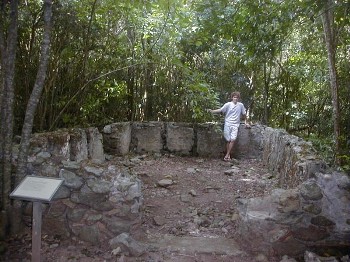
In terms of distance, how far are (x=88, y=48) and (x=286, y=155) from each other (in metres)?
3.39

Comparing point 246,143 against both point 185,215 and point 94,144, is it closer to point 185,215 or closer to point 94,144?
point 94,144

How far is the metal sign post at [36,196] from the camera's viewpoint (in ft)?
9.04

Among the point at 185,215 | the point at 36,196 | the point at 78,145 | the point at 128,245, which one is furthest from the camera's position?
the point at 78,145

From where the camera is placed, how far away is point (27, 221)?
11.6 ft

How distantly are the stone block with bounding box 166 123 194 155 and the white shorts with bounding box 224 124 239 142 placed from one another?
72 cm

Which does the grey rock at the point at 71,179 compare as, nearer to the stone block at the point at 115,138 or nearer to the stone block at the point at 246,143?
the stone block at the point at 115,138

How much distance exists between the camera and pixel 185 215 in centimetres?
444

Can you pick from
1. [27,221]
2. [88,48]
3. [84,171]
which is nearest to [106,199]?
[84,171]

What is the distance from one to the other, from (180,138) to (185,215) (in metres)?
3.47

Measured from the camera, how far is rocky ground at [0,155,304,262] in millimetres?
3264

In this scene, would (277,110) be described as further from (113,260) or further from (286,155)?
(113,260)

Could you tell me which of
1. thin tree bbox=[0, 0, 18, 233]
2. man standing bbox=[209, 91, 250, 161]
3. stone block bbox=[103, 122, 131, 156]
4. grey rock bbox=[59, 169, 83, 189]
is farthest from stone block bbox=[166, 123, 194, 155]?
thin tree bbox=[0, 0, 18, 233]

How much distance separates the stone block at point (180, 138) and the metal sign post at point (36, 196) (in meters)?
4.97

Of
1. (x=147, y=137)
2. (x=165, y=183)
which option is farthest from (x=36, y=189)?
(x=147, y=137)
